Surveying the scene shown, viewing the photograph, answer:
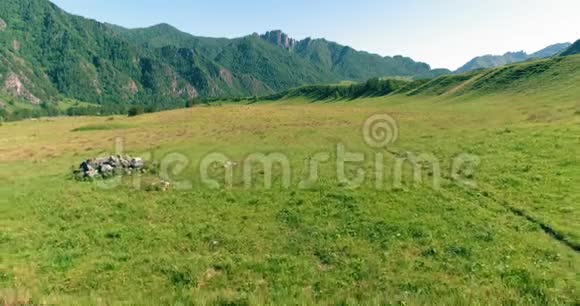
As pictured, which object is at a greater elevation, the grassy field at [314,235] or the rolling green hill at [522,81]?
the rolling green hill at [522,81]

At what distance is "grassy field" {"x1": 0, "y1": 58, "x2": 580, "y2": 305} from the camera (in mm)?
13836

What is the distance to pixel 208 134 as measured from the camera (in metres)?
58.2

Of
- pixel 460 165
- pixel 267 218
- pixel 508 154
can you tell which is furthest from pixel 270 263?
pixel 508 154

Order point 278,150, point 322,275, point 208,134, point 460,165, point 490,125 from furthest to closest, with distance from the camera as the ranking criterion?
point 208,134 < point 490,125 < point 278,150 < point 460,165 < point 322,275

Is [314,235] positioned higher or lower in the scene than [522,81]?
lower

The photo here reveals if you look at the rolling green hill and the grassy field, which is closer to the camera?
the grassy field

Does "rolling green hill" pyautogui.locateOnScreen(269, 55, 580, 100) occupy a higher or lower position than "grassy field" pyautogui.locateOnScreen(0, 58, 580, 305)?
higher

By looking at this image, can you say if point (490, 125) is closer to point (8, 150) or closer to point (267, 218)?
point (267, 218)

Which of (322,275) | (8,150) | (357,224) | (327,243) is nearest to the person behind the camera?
(322,275)

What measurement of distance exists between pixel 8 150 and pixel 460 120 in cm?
6533

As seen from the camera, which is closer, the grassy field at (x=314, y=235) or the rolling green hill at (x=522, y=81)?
the grassy field at (x=314, y=235)

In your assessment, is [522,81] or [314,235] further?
[522,81]

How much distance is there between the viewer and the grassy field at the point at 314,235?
545 inches

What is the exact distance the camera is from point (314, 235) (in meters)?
19.2
